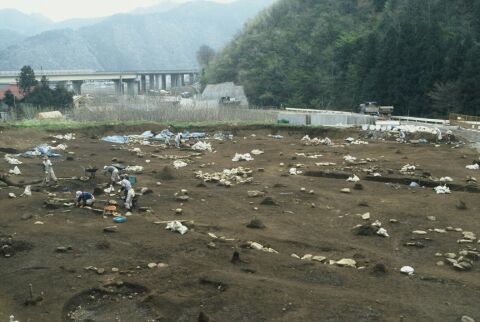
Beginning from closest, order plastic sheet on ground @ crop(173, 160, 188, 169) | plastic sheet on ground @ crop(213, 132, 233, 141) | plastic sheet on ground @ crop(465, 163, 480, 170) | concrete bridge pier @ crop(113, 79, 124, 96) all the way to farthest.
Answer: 1. plastic sheet on ground @ crop(465, 163, 480, 170)
2. plastic sheet on ground @ crop(173, 160, 188, 169)
3. plastic sheet on ground @ crop(213, 132, 233, 141)
4. concrete bridge pier @ crop(113, 79, 124, 96)

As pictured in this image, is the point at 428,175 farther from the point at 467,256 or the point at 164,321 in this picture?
the point at 164,321

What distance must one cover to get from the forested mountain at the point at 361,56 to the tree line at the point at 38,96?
91.2 ft

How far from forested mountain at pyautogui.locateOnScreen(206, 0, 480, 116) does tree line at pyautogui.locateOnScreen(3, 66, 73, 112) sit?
27783 mm

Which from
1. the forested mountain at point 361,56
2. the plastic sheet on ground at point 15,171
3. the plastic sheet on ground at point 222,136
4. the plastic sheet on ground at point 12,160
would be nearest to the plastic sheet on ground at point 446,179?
the plastic sheet on ground at point 15,171

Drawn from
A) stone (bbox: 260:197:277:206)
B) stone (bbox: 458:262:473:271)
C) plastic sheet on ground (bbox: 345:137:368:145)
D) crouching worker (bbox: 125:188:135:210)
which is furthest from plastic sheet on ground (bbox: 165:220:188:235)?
plastic sheet on ground (bbox: 345:137:368:145)

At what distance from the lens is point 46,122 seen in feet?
147

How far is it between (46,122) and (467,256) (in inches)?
1548

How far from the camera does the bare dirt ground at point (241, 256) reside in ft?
35.0

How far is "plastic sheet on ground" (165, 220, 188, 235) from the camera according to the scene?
50.8 feet

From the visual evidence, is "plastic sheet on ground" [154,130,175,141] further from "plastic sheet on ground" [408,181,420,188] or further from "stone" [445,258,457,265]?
"stone" [445,258,457,265]

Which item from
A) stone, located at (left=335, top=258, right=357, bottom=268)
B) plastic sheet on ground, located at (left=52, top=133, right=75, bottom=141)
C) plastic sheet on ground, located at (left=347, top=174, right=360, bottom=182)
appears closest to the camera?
stone, located at (left=335, top=258, right=357, bottom=268)

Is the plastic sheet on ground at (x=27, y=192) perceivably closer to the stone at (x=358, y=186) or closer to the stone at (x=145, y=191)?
the stone at (x=145, y=191)

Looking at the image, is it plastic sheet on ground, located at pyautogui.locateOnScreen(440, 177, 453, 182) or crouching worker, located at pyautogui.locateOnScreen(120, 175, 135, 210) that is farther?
plastic sheet on ground, located at pyautogui.locateOnScreen(440, 177, 453, 182)

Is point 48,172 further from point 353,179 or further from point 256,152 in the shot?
point 256,152
